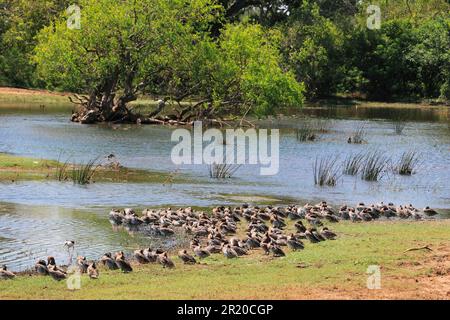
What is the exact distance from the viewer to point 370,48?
294ft

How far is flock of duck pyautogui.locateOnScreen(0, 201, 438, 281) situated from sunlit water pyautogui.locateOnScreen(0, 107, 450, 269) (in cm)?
101

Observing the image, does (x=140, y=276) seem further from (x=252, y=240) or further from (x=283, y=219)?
(x=283, y=219)

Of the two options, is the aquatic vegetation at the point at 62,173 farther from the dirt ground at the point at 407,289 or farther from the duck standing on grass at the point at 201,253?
the dirt ground at the point at 407,289

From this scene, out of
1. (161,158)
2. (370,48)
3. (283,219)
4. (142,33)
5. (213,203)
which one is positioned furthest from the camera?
(370,48)

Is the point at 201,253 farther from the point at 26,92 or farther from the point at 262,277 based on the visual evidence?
the point at 26,92

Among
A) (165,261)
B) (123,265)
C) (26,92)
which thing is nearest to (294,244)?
(165,261)

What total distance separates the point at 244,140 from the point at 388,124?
1797 centimetres

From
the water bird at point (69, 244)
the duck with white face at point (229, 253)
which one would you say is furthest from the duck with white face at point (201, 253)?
the water bird at point (69, 244)

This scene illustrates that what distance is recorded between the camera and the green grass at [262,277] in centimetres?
1320

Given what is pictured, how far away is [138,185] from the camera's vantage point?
2834 centimetres

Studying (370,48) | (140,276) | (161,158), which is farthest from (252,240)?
(370,48)

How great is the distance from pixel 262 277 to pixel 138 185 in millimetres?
14268

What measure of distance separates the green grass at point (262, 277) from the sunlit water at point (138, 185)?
250 centimetres
